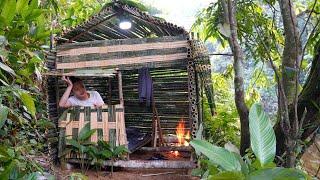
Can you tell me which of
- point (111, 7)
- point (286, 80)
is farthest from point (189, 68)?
point (286, 80)

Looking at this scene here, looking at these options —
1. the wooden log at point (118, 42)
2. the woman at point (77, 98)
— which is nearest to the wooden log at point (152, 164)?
the woman at point (77, 98)

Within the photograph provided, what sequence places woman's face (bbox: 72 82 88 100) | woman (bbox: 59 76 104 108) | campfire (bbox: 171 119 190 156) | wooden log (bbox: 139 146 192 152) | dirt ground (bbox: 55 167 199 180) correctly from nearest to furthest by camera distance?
dirt ground (bbox: 55 167 199 180), woman (bbox: 59 76 104 108), woman's face (bbox: 72 82 88 100), wooden log (bbox: 139 146 192 152), campfire (bbox: 171 119 190 156)

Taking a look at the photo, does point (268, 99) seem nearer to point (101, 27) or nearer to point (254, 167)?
point (101, 27)

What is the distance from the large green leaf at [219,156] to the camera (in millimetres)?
1504

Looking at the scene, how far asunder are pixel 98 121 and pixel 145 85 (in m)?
1.39

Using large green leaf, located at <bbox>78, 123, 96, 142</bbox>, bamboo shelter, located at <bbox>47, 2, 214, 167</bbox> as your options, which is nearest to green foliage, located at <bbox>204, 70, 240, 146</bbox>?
bamboo shelter, located at <bbox>47, 2, 214, 167</bbox>

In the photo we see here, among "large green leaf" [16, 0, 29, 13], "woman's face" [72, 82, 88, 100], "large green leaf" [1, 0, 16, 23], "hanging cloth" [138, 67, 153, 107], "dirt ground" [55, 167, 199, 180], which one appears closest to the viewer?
"large green leaf" [1, 0, 16, 23]

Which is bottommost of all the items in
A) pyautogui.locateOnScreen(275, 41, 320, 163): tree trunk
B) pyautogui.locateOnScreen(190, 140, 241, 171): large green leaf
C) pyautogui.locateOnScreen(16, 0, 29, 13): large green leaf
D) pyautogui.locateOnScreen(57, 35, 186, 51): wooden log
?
pyautogui.locateOnScreen(190, 140, 241, 171): large green leaf

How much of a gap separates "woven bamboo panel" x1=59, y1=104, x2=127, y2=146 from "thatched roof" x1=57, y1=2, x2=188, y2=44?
3.71ft

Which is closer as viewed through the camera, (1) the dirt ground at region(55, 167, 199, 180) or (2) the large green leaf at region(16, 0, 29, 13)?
(2) the large green leaf at region(16, 0, 29, 13)

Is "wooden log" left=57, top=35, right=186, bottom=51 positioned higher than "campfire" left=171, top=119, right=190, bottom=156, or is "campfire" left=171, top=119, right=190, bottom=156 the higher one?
"wooden log" left=57, top=35, right=186, bottom=51

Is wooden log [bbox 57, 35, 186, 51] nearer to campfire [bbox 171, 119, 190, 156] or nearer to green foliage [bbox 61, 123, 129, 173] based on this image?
green foliage [bbox 61, 123, 129, 173]

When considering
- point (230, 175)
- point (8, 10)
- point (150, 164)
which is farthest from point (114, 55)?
point (230, 175)

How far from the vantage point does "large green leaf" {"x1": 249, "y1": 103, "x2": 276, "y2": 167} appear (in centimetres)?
153
